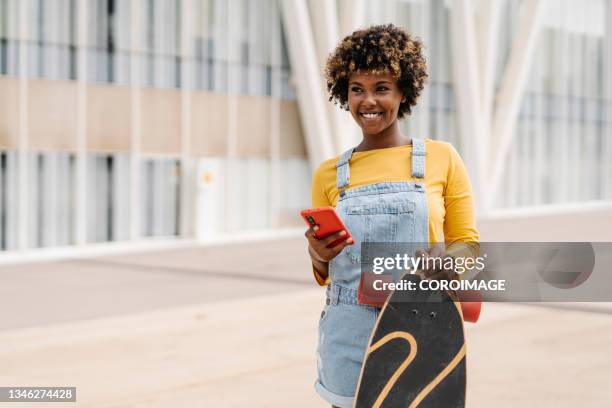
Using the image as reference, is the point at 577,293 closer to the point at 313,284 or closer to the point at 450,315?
the point at 313,284

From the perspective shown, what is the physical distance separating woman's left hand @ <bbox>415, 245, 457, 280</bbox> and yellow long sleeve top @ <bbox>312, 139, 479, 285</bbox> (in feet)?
0.53

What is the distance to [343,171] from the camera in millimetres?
2705

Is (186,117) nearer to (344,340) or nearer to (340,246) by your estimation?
(344,340)

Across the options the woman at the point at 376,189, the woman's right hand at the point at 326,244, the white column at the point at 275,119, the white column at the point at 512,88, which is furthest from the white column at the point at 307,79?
the woman's right hand at the point at 326,244

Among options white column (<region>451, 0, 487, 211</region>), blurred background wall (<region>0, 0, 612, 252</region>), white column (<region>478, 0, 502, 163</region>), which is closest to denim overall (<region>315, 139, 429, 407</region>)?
blurred background wall (<region>0, 0, 612, 252</region>)

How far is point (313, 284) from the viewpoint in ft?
39.9

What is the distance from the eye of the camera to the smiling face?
2.69 metres

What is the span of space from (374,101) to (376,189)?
0.98 ft

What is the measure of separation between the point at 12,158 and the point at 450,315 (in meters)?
15.1

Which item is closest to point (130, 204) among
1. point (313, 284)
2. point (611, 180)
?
point (313, 284)

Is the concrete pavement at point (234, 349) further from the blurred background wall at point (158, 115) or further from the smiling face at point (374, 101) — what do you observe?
the blurred background wall at point (158, 115)

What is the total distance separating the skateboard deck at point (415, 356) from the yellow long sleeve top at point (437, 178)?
25 cm

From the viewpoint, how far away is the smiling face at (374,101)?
269cm

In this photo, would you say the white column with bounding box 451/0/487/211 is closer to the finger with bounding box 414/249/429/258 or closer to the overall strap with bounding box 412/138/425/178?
the overall strap with bounding box 412/138/425/178
